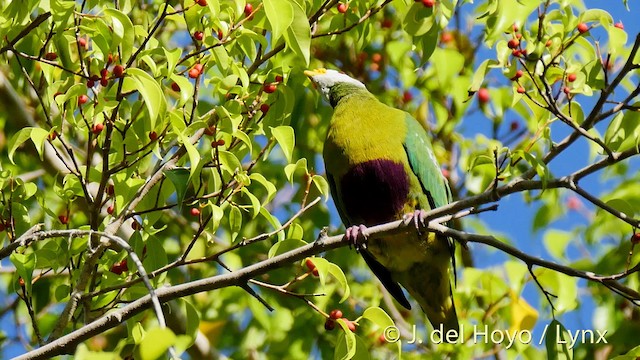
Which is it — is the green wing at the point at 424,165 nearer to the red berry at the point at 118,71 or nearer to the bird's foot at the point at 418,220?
the bird's foot at the point at 418,220

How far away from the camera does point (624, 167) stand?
15.7 ft

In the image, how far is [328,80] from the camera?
4.36 m

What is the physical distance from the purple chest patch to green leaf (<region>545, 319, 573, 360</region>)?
1081 millimetres

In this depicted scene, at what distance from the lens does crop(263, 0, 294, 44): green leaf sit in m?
2.49

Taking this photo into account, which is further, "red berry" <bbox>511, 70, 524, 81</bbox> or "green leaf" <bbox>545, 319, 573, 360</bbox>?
"red berry" <bbox>511, 70, 524, 81</bbox>

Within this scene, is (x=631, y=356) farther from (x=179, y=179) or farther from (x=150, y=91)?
(x=150, y=91)

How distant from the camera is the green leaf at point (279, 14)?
249 cm

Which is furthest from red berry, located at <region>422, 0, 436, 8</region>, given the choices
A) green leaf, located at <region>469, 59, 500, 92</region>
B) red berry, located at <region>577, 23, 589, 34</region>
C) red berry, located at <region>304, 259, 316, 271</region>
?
red berry, located at <region>304, 259, 316, 271</region>

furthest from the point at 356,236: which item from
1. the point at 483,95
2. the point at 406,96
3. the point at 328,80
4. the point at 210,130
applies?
the point at 406,96

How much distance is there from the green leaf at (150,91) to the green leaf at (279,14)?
13.0 inches

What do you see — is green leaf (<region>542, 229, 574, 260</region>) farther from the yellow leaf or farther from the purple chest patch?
the purple chest patch

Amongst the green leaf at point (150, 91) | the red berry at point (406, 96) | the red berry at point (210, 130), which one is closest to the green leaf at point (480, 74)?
the red berry at point (210, 130)

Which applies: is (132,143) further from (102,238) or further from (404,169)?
(404,169)

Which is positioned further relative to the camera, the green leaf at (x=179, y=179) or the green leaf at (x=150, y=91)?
the green leaf at (x=179, y=179)
